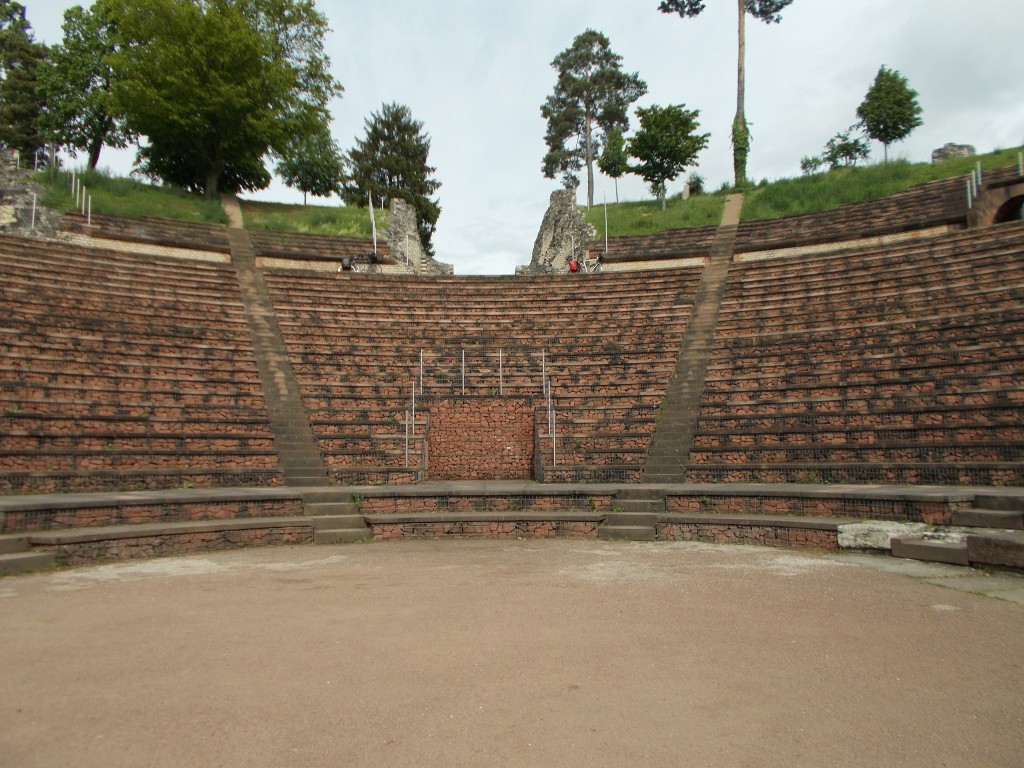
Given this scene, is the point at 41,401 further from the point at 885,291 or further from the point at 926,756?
the point at 885,291

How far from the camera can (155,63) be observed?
2447 cm

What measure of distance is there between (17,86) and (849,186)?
42.4 meters

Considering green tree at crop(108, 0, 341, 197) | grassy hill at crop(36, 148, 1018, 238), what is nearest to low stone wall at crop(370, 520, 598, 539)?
grassy hill at crop(36, 148, 1018, 238)

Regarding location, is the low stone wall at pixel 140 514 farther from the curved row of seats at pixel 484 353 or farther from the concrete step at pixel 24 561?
the curved row of seats at pixel 484 353

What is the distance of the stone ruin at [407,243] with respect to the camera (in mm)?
23438

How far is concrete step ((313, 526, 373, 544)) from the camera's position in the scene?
8.46m

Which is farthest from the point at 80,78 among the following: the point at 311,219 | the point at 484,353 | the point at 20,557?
the point at 20,557

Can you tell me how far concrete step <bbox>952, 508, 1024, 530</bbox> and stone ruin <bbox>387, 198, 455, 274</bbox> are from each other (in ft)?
60.2

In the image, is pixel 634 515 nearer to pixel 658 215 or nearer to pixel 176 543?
pixel 176 543

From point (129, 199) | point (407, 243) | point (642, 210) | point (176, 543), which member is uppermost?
point (642, 210)

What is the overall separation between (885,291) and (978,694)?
1158 cm

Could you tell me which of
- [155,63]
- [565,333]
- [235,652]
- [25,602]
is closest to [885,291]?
[565,333]

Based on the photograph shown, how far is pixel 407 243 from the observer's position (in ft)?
79.5

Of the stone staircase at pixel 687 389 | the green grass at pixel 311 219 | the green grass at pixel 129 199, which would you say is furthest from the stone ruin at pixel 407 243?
the stone staircase at pixel 687 389
